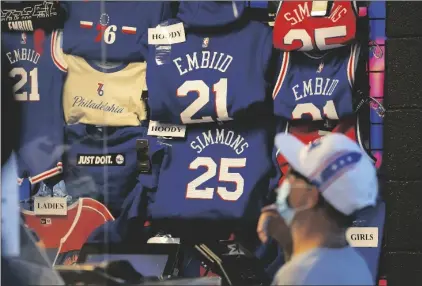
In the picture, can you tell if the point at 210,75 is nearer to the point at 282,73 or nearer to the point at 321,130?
the point at 282,73

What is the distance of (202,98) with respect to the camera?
2.88 metres

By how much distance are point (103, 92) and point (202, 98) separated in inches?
17.4

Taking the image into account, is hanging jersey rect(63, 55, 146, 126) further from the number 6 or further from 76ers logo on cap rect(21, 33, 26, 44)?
76ers logo on cap rect(21, 33, 26, 44)

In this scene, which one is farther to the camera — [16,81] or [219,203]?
[16,81]

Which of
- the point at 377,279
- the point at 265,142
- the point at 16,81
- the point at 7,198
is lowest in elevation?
the point at 377,279

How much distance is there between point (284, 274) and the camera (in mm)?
2771

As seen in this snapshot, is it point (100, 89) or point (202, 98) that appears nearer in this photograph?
point (202, 98)

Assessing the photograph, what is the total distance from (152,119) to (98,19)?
49 cm

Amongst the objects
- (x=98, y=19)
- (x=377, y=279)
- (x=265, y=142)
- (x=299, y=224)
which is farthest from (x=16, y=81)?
(x=377, y=279)

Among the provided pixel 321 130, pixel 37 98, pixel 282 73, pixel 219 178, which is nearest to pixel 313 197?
pixel 321 130

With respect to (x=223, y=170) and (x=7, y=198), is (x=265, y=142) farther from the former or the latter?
(x=7, y=198)

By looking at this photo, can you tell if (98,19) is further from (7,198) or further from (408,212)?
(408,212)

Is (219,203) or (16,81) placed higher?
(16,81)

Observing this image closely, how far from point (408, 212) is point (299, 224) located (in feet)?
Result: 1.51
